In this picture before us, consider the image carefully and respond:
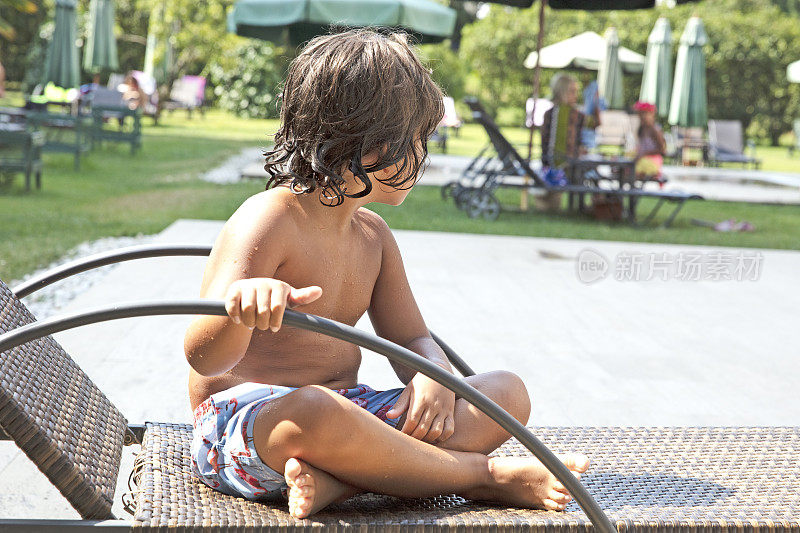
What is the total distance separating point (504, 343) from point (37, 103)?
11.1 m

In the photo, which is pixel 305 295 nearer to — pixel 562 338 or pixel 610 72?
pixel 562 338

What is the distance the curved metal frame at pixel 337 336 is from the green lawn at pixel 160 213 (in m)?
4.12

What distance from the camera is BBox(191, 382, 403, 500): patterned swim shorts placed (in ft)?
4.95

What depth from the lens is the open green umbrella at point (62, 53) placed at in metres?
12.8

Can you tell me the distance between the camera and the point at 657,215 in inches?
414

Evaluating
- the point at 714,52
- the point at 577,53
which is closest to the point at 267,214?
the point at 577,53

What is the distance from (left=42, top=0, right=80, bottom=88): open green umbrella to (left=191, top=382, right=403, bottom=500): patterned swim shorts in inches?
490

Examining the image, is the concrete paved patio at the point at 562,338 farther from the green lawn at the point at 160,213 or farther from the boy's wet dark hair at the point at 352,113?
the boy's wet dark hair at the point at 352,113

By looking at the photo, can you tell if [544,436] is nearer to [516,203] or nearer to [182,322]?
[182,322]

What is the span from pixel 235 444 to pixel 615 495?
72cm

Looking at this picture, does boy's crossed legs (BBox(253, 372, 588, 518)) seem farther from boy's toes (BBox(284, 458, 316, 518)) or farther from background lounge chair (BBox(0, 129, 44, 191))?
background lounge chair (BBox(0, 129, 44, 191))

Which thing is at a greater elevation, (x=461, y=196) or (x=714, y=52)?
(x=714, y=52)

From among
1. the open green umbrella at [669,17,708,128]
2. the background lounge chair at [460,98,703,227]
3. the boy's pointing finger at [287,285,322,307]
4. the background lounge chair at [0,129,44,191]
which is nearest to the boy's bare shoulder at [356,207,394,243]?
the boy's pointing finger at [287,285,322,307]

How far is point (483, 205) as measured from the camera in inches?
357
